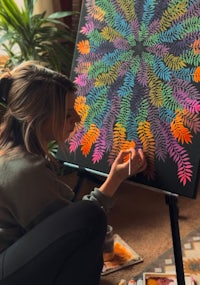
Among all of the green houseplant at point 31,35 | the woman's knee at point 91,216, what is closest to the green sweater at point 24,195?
the woman's knee at point 91,216

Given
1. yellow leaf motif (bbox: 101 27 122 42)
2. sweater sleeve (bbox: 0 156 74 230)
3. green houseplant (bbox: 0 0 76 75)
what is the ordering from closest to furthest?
sweater sleeve (bbox: 0 156 74 230) < yellow leaf motif (bbox: 101 27 122 42) < green houseplant (bbox: 0 0 76 75)

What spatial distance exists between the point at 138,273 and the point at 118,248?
0.70 ft

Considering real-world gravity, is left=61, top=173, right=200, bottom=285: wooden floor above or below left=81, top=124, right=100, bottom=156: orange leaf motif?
below

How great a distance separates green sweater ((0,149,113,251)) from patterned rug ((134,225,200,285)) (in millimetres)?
815

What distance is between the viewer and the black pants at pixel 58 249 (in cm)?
106

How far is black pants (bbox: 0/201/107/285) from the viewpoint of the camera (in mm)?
1057

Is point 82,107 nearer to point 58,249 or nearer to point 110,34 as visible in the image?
point 110,34

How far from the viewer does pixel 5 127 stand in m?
1.25

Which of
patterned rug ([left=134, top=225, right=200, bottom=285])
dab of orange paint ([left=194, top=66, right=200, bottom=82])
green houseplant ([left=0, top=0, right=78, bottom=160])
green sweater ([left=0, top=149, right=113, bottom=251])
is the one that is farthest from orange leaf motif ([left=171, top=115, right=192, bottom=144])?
green houseplant ([left=0, top=0, right=78, bottom=160])

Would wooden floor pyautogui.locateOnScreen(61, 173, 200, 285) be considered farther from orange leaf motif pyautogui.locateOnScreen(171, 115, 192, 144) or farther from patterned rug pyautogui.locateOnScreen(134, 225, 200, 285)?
orange leaf motif pyautogui.locateOnScreen(171, 115, 192, 144)

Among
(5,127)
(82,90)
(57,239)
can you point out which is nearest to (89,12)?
(82,90)

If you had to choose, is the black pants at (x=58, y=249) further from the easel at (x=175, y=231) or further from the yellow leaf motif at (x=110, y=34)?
the yellow leaf motif at (x=110, y=34)

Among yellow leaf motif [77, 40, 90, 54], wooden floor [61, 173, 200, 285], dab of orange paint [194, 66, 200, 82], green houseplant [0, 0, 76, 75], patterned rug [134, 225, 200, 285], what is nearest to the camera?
dab of orange paint [194, 66, 200, 82]

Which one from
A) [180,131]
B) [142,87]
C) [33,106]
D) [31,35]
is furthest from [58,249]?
[31,35]
